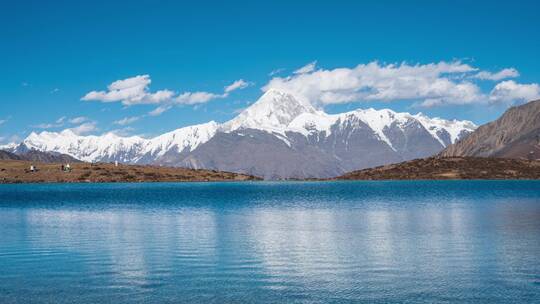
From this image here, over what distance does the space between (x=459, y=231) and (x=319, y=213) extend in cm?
3824

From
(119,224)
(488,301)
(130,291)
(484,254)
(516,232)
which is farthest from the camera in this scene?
(119,224)

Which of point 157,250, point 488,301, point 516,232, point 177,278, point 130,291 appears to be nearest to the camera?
point 488,301

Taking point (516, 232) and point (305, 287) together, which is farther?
point (516, 232)

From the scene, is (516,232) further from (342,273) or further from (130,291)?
(130,291)

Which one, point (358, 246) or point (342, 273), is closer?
point (342, 273)

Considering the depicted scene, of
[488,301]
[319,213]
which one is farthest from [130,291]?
[319,213]

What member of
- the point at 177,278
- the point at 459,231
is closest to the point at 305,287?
the point at 177,278

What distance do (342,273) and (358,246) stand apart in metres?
15.8

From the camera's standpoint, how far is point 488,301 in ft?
131

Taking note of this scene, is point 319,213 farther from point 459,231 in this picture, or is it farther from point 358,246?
point 358,246

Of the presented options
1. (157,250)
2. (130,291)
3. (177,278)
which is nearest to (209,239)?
(157,250)

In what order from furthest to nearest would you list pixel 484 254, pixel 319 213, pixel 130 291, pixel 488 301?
1. pixel 319 213
2. pixel 484 254
3. pixel 130 291
4. pixel 488 301

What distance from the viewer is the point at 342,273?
49438mm

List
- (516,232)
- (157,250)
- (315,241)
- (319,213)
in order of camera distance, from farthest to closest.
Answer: (319,213) → (516,232) → (315,241) → (157,250)
